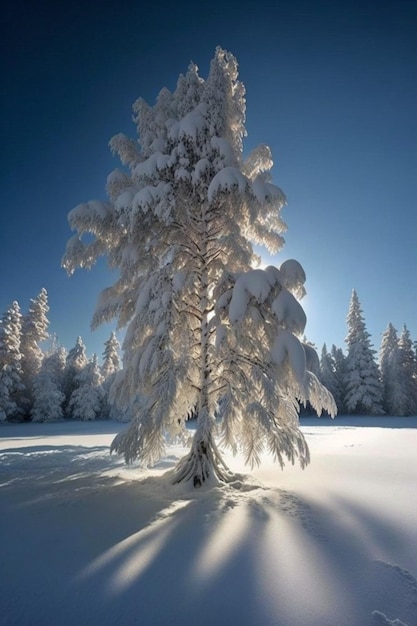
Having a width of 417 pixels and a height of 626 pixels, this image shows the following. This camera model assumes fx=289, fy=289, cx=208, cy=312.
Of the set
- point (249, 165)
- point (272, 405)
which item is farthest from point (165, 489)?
point (249, 165)

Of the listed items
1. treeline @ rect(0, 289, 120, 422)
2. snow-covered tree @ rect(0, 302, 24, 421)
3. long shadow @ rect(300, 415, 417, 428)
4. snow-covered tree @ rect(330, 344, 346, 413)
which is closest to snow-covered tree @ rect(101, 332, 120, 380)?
treeline @ rect(0, 289, 120, 422)

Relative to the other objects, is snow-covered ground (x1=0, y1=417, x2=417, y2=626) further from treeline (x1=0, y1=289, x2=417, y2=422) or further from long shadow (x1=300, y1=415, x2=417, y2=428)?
treeline (x1=0, y1=289, x2=417, y2=422)

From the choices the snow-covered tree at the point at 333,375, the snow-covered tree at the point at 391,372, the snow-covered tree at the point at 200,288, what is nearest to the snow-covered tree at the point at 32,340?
the snow-covered tree at the point at 200,288

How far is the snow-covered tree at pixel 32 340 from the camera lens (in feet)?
104

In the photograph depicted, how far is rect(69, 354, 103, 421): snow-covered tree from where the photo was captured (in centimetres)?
3394

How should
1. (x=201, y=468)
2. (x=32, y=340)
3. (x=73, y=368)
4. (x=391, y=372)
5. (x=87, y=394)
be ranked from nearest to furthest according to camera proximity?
(x=201, y=468)
(x=32, y=340)
(x=87, y=394)
(x=391, y=372)
(x=73, y=368)

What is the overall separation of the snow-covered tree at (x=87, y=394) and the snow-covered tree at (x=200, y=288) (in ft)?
99.9

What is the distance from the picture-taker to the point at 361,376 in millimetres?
35344

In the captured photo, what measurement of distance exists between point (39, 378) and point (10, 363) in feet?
10.6

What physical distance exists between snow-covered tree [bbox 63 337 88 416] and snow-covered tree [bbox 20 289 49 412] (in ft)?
14.5

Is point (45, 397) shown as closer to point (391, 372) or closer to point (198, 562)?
point (198, 562)

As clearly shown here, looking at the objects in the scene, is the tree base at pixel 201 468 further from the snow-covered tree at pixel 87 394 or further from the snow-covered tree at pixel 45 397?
the snow-covered tree at pixel 87 394

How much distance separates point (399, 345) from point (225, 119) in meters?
41.0

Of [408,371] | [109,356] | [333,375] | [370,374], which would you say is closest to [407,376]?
[408,371]
